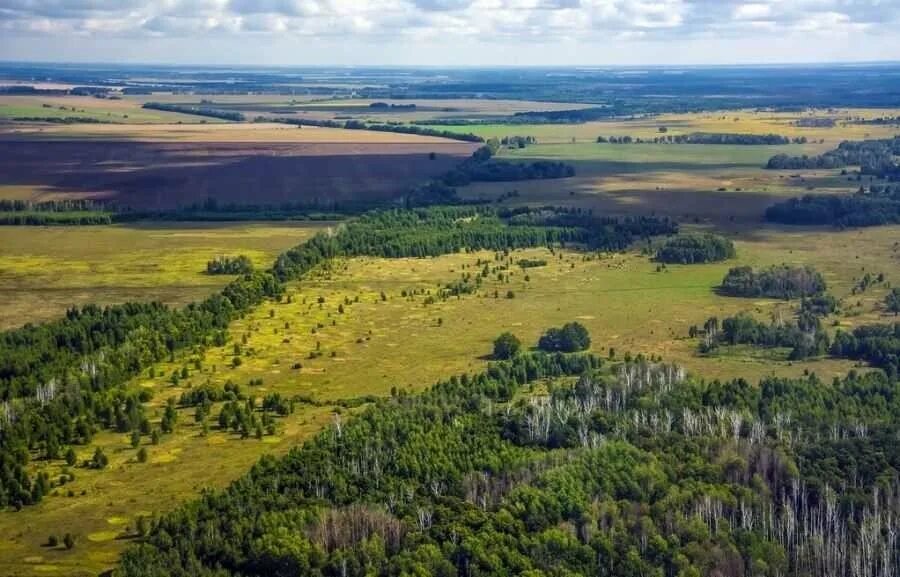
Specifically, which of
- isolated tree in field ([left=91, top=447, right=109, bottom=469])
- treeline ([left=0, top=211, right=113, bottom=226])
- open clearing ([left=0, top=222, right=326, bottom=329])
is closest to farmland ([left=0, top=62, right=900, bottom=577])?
isolated tree in field ([left=91, top=447, right=109, bottom=469])

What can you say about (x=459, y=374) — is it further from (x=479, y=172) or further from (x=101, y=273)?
(x=479, y=172)

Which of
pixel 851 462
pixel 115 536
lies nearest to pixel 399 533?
pixel 115 536

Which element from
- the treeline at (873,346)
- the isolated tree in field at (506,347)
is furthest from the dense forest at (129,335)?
the treeline at (873,346)

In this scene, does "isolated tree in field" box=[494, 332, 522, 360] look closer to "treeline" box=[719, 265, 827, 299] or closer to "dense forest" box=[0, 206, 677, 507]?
"dense forest" box=[0, 206, 677, 507]

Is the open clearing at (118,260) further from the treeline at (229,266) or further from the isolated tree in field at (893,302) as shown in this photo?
the isolated tree in field at (893,302)

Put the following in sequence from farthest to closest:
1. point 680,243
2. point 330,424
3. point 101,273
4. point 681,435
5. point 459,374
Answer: point 680,243, point 101,273, point 459,374, point 330,424, point 681,435

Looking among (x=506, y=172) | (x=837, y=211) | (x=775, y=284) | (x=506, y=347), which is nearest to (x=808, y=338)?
(x=506, y=347)
